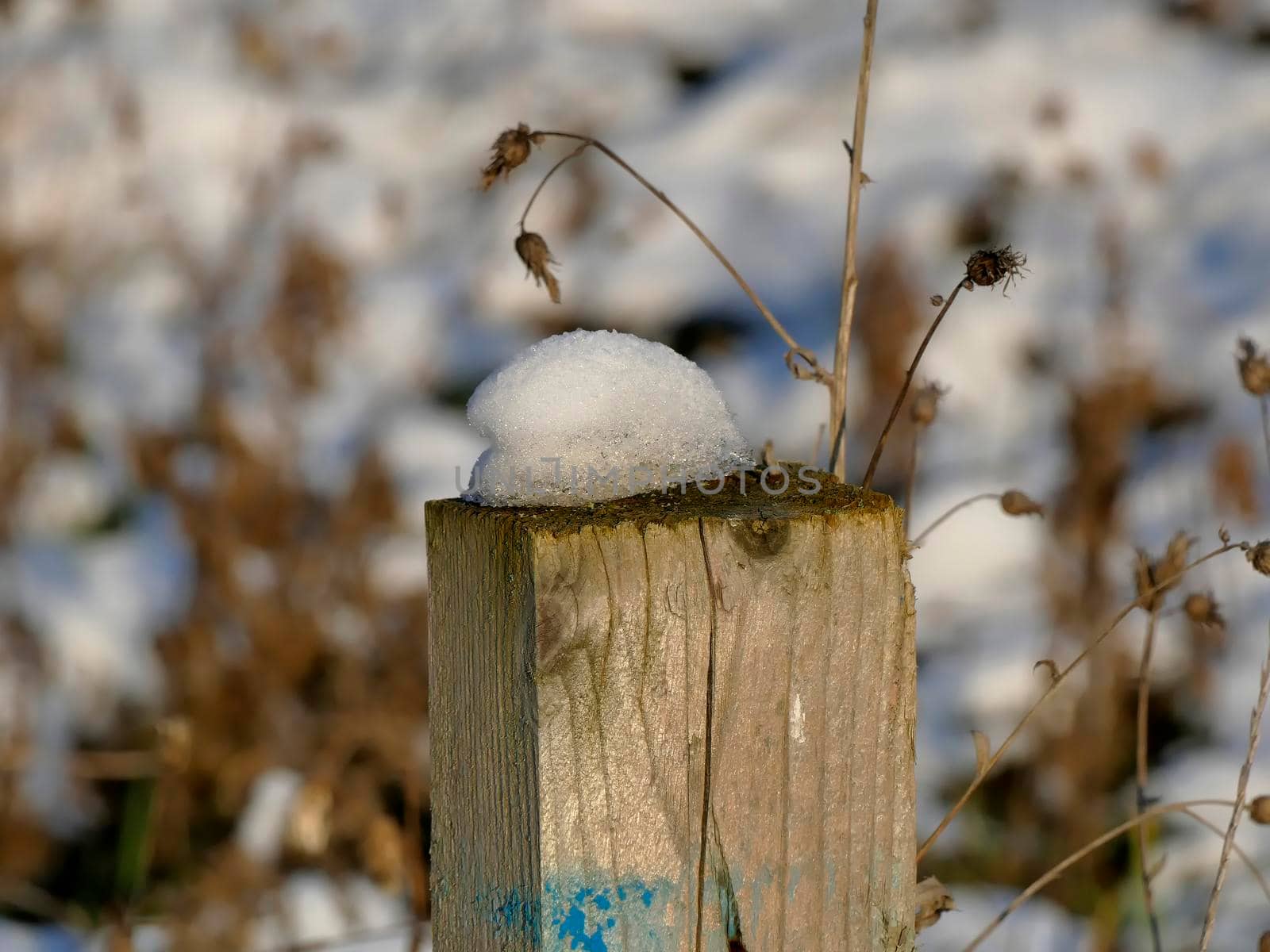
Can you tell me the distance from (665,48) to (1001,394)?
7.27 ft

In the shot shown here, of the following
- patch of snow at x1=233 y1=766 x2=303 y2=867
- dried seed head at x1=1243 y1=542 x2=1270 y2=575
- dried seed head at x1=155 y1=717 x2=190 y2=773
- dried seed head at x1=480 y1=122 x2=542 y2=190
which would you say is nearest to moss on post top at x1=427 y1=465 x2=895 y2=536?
dried seed head at x1=480 y1=122 x2=542 y2=190

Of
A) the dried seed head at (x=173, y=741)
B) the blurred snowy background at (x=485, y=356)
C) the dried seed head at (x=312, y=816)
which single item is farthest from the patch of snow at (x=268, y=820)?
the dried seed head at (x=173, y=741)

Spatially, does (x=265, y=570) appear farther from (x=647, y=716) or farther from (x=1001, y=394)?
(x=647, y=716)

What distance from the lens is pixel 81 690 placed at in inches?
135

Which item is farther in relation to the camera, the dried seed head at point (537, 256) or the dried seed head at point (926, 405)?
the dried seed head at point (926, 405)

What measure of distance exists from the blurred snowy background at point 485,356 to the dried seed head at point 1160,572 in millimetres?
990

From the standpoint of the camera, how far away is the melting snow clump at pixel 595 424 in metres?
0.87

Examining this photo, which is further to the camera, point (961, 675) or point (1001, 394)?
point (1001, 394)

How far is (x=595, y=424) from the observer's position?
0.89 metres

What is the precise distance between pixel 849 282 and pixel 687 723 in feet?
1.78

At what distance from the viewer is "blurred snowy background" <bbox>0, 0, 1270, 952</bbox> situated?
2881mm

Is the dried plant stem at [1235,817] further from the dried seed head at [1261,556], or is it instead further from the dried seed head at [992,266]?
the dried seed head at [992,266]

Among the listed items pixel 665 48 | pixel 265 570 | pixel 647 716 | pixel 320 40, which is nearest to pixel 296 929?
pixel 265 570

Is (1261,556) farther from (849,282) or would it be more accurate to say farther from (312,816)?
(312,816)
